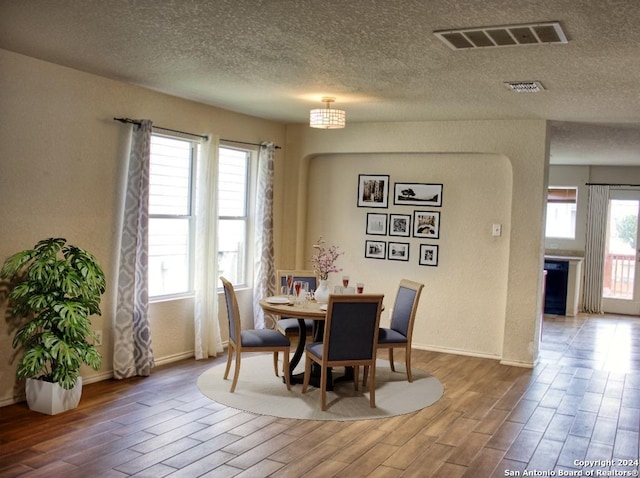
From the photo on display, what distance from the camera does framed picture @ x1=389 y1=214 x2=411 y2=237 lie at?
7.30m

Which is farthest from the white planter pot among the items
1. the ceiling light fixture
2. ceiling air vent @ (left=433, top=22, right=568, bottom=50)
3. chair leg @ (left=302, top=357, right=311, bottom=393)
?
ceiling air vent @ (left=433, top=22, right=568, bottom=50)

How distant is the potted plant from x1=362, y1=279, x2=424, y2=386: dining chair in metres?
2.32

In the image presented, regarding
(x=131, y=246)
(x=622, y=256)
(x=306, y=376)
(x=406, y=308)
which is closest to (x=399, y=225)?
(x=406, y=308)

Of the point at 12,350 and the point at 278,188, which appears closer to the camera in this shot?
the point at 12,350

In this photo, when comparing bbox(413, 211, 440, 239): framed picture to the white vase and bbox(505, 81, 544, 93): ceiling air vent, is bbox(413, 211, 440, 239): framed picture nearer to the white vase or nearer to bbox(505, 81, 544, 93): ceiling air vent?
the white vase

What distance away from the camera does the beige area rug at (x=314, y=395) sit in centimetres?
470

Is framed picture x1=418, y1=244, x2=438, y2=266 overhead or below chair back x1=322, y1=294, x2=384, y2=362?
overhead

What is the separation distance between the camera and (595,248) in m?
10.7

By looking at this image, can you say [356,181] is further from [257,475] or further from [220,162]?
[257,475]

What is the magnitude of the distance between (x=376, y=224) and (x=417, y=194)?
0.60 metres

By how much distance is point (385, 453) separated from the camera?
3.97 metres

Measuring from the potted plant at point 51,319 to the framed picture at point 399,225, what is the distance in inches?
146

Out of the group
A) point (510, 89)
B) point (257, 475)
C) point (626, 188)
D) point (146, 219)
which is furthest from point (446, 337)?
point (626, 188)

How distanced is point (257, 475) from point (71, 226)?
8.54 feet
